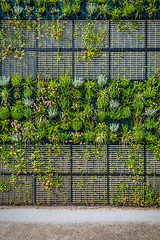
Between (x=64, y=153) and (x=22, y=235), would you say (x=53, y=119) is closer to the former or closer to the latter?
(x=64, y=153)

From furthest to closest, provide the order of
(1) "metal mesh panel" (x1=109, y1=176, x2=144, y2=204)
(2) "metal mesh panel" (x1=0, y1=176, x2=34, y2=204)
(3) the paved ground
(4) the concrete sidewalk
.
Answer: (2) "metal mesh panel" (x1=0, y1=176, x2=34, y2=204) < (1) "metal mesh panel" (x1=109, y1=176, x2=144, y2=204) < (4) the concrete sidewalk < (3) the paved ground

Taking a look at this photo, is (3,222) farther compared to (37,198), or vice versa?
(37,198)

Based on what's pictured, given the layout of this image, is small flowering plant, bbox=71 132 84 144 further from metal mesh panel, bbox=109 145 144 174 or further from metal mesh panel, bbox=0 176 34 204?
metal mesh panel, bbox=0 176 34 204

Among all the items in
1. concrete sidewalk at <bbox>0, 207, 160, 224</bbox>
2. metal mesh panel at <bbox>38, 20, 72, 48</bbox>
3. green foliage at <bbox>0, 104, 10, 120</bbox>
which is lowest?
concrete sidewalk at <bbox>0, 207, 160, 224</bbox>

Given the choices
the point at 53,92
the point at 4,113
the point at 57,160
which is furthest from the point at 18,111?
the point at 57,160

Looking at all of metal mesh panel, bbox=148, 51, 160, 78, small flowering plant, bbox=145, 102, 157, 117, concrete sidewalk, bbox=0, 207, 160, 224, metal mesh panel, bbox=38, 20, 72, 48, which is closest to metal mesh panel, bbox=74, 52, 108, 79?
metal mesh panel, bbox=38, 20, 72, 48

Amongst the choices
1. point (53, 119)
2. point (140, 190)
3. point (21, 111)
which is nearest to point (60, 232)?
point (140, 190)
